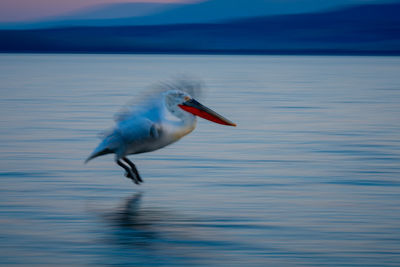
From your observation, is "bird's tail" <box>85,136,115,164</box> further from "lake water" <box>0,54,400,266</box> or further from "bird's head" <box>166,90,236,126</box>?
"bird's head" <box>166,90,236,126</box>

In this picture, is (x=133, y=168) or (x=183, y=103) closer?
(x=183, y=103)

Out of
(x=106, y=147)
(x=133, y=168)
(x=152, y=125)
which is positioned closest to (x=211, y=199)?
(x=152, y=125)

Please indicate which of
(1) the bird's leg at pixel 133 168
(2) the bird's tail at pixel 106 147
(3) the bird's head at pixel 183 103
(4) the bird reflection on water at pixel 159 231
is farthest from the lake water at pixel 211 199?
(3) the bird's head at pixel 183 103

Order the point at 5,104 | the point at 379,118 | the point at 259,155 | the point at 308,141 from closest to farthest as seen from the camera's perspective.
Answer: the point at 259,155, the point at 308,141, the point at 379,118, the point at 5,104

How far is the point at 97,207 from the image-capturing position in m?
5.46

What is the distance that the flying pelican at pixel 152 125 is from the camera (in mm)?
5855

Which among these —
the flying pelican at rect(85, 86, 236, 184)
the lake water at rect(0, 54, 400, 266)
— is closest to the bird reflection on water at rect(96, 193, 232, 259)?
the lake water at rect(0, 54, 400, 266)

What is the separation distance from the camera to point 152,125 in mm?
5848

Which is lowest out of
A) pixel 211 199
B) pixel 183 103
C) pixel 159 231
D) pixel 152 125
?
pixel 159 231

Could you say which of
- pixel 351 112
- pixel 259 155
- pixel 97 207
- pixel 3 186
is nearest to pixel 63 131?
pixel 259 155

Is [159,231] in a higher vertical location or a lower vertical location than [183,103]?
lower

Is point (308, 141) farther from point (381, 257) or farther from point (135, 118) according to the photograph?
point (381, 257)

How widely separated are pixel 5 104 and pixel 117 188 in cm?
879

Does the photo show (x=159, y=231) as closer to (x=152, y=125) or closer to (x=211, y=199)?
(x=211, y=199)
